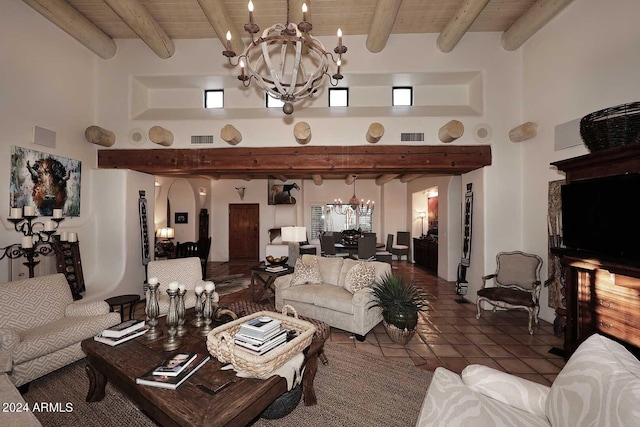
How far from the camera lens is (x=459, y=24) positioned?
3676 millimetres

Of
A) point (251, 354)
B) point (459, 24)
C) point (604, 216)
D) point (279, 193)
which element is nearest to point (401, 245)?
point (279, 193)

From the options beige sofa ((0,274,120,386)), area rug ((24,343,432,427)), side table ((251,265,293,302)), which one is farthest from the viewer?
side table ((251,265,293,302))

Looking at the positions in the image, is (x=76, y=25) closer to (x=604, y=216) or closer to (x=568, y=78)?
(x=604, y=216)

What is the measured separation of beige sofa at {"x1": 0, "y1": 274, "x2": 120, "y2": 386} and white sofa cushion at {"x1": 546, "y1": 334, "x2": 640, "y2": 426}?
3.48 meters

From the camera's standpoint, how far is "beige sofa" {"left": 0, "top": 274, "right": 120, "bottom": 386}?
7.02ft

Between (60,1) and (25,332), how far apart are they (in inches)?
162

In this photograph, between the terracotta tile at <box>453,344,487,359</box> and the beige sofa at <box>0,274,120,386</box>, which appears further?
the terracotta tile at <box>453,344,487,359</box>

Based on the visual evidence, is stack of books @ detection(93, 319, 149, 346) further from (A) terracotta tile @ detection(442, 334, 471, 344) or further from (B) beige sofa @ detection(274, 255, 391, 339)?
(A) terracotta tile @ detection(442, 334, 471, 344)

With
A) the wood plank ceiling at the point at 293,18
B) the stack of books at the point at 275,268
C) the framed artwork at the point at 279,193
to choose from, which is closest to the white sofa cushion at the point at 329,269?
the stack of books at the point at 275,268

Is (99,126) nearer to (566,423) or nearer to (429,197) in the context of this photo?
(566,423)

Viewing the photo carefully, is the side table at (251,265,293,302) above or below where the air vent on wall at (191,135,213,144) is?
below

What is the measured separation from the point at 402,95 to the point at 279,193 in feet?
17.8

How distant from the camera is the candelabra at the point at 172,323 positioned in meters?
1.94

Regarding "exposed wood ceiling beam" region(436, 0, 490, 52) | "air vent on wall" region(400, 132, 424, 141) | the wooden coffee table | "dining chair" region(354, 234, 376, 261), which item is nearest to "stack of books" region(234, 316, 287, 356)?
the wooden coffee table
